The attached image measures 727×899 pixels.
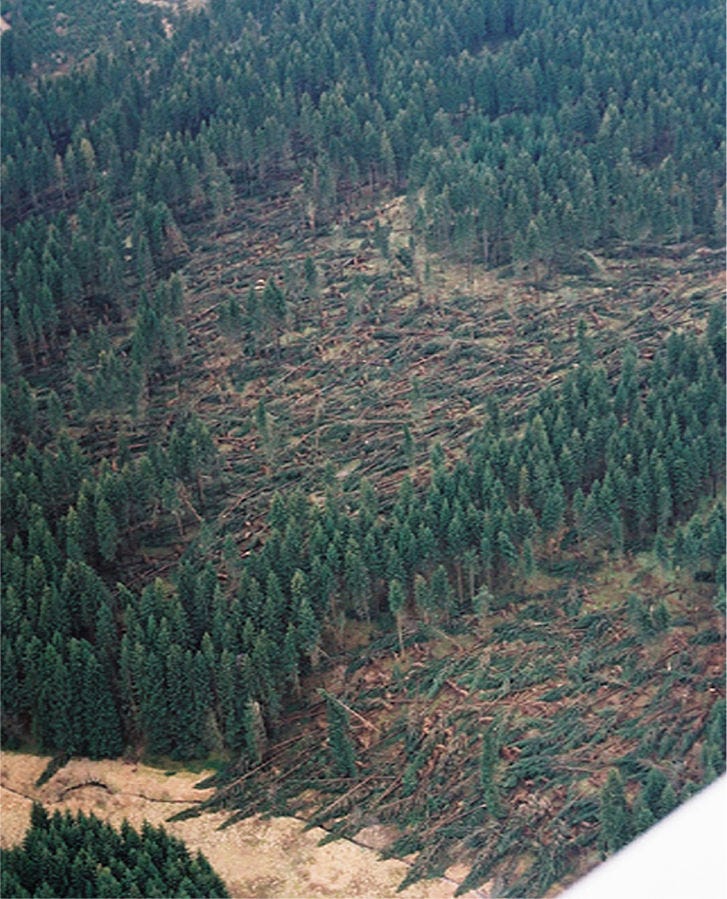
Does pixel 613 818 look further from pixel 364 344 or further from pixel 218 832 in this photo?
pixel 364 344

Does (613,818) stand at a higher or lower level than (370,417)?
lower

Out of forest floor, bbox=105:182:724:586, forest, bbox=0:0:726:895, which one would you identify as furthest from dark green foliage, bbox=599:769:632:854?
forest floor, bbox=105:182:724:586

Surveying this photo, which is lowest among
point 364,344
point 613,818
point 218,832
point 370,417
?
point 613,818

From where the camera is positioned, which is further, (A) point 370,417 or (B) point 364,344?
(B) point 364,344

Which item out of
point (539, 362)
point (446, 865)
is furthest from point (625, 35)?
point (446, 865)

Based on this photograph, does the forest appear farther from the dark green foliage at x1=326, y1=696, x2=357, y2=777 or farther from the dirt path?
the dirt path

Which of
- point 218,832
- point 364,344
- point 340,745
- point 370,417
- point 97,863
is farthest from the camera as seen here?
point 364,344

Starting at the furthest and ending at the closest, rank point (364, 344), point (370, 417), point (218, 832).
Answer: point (364, 344)
point (370, 417)
point (218, 832)

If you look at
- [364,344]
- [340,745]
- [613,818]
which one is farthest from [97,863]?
[364,344]
